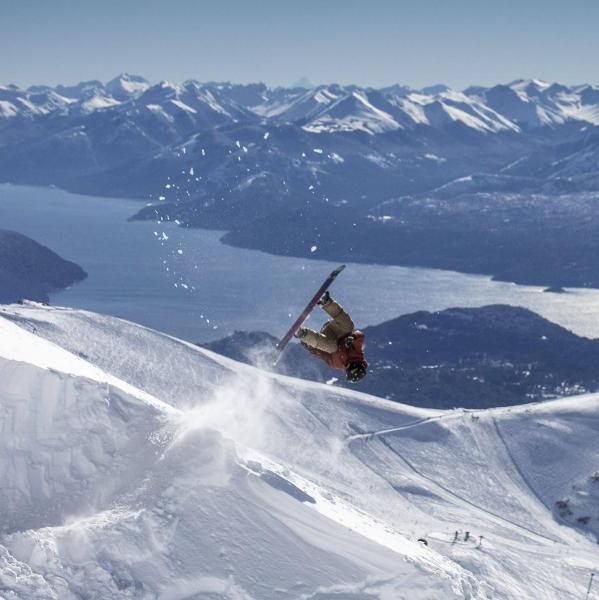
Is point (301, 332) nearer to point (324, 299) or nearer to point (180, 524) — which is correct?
point (324, 299)

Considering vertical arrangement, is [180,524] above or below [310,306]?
below

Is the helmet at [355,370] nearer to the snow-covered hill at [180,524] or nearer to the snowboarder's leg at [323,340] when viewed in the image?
the snowboarder's leg at [323,340]

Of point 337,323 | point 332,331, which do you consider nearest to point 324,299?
point 337,323

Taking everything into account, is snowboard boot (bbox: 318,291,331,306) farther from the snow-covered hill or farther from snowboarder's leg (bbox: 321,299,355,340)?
the snow-covered hill

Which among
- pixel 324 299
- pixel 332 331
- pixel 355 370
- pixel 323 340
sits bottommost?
pixel 355 370

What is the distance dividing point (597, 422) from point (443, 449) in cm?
2082

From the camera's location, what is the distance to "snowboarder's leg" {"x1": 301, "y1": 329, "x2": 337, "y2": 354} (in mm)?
18859

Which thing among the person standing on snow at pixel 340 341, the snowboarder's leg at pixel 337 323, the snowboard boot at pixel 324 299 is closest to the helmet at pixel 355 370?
the person standing on snow at pixel 340 341

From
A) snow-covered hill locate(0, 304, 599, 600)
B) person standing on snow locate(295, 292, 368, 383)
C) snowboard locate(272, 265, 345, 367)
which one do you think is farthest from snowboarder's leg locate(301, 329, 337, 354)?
snow-covered hill locate(0, 304, 599, 600)

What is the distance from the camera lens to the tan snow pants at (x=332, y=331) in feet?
61.3

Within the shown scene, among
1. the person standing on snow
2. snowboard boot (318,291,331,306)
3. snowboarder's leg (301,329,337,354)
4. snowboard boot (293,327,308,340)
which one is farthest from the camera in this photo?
snowboard boot (293,327,308,340)

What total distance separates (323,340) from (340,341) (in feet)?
1.33

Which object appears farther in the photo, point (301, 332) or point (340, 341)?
point (301, 332)

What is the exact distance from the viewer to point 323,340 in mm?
18906
